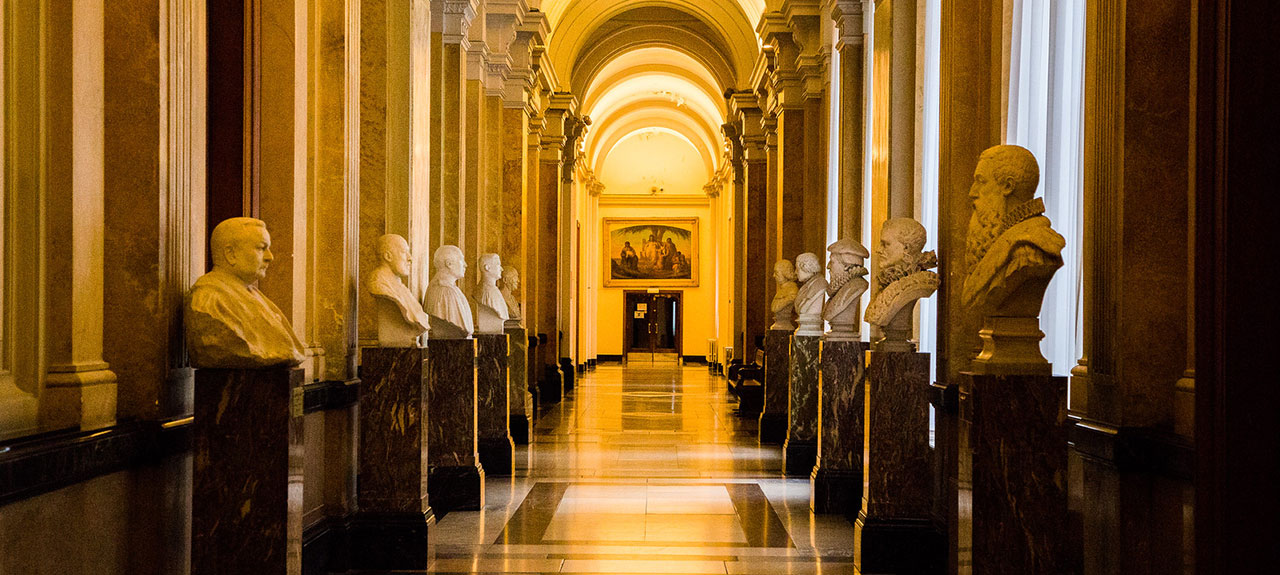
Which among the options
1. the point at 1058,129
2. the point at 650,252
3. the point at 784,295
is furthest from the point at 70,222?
the point at 650,252

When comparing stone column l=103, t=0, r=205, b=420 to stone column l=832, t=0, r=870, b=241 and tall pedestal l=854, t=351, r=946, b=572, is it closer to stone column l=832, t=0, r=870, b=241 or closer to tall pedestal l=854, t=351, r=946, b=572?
tall pedestal l=854, t=351, r=946, b=572

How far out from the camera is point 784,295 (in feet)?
40.6

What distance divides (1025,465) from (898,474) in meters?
2.42

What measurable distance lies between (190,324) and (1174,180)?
3.65 m

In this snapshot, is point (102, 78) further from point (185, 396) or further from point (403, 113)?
point (403, 113)

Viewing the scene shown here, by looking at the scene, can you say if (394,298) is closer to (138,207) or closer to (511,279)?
(138,207)

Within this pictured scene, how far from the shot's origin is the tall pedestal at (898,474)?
6508 mm

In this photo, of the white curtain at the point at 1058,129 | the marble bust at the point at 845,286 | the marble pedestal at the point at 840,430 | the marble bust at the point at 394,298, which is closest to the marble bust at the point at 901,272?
the white curtain at the point at 1058,129

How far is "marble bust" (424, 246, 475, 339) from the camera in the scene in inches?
316

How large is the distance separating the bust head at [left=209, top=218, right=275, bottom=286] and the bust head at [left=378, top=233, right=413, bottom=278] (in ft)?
8.05

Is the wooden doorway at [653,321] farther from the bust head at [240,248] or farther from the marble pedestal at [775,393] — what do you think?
the bust head at [240,248]

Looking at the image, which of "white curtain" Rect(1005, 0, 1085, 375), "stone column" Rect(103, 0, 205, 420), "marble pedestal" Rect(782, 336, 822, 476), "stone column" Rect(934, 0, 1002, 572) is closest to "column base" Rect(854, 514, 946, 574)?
"stone column" Rect(934, 0, 1002, 572)

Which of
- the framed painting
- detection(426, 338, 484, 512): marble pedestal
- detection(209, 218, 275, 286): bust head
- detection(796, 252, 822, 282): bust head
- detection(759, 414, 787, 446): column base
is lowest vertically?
detection(759, 414, 787, 446): column base

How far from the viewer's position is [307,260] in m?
5.98
